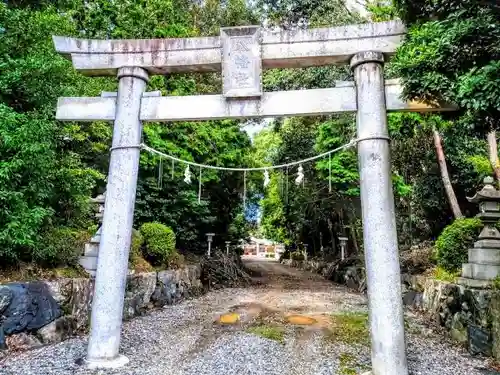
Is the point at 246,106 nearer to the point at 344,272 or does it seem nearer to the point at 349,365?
the point at 349,365

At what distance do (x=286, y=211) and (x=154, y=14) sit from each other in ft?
39.3

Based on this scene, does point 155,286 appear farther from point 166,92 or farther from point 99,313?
point 166,92

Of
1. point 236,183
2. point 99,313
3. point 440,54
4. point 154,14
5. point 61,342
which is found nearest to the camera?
point 440,54

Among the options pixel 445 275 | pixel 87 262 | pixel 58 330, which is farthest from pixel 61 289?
pixel 445 275

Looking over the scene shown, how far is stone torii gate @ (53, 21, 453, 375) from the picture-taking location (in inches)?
171

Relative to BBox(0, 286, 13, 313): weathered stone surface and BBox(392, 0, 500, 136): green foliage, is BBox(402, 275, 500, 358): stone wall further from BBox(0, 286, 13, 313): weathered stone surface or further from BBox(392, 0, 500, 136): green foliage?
BBox(0, 286, 13, 313): weathered stone surface

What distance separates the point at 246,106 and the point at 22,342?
426 cm

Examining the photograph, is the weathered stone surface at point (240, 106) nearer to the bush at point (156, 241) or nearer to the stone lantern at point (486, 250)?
the stone lantern at point (486, 250)

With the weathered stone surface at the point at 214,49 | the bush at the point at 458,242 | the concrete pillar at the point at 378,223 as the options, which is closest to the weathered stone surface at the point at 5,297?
the weathered stone surface at the point at 214,49

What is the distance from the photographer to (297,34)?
4.95m

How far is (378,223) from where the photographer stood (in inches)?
172

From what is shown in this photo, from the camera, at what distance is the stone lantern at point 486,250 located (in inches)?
226

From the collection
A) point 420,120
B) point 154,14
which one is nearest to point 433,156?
point 420,120

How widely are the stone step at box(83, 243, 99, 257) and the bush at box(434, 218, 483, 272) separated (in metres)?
6.76
